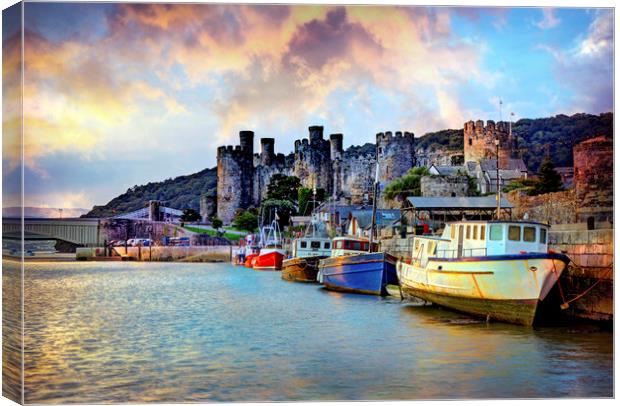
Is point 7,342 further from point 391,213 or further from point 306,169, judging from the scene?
point 306,169

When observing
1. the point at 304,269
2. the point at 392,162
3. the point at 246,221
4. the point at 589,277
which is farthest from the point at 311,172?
the point at 589,277

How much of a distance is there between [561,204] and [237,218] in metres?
17.1

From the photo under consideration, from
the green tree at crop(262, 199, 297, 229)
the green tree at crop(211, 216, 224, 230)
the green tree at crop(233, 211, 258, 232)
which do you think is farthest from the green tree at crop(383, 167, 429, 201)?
the green tree at crop(233, 211, 258, 232)

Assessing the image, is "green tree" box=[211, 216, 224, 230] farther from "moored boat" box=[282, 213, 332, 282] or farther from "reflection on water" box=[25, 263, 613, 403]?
"reflection on water" box=[25, 263, 613, 403]

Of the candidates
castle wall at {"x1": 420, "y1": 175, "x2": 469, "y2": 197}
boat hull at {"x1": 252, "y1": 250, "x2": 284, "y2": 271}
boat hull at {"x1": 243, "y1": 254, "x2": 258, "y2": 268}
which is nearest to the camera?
castle wall at {"x1": 420, "y1": 175, "x2": 469, "y2": 197}

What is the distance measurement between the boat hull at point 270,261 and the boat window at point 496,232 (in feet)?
56.6

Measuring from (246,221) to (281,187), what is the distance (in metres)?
1.85

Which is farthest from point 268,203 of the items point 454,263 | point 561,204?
point 454,263

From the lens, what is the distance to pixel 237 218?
30.0 meters

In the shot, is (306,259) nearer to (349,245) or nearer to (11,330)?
(349,245)

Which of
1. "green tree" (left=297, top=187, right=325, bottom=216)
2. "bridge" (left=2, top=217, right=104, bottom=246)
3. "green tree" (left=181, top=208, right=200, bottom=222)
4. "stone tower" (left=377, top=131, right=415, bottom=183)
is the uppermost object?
"stone tower" (left=377, top=131, right=415, bottom=183)

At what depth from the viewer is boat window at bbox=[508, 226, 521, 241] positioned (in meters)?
10.3

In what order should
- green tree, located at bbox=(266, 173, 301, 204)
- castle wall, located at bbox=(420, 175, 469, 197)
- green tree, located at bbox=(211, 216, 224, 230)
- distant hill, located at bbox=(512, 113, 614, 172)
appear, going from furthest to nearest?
green tree, located at bbox=(266, 173, 301, 204) → green tree, located at bbox=(211, 216, 224, 230) → castle wall, located at bbox=(420, 175, 469, 197) → distant hill, located at bbox=(512, 113, 614, 172)

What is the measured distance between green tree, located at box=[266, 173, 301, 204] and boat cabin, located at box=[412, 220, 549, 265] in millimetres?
19910
